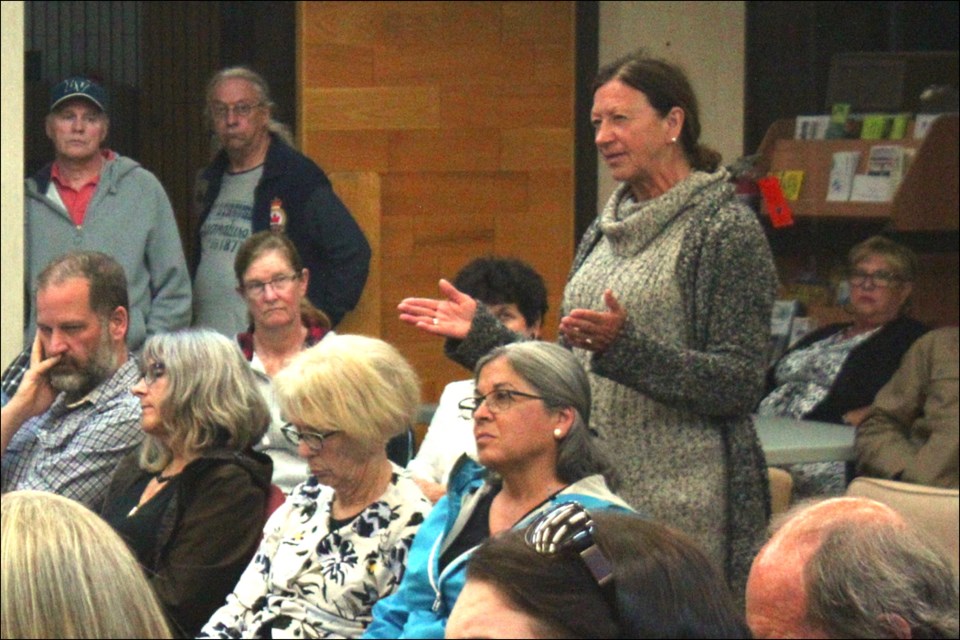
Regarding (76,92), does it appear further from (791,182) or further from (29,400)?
(791,182)

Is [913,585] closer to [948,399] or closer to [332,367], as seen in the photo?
[332,367]

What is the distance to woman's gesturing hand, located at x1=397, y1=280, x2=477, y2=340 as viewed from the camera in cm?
349

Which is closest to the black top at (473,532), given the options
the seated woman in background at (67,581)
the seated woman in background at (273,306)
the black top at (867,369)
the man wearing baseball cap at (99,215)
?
the seated woman in background at (273,306)

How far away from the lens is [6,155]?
17.8 feet

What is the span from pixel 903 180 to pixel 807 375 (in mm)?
943

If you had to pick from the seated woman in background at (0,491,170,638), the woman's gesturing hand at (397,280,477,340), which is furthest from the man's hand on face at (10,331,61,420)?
the seated woman in background at (0,491,170,638)

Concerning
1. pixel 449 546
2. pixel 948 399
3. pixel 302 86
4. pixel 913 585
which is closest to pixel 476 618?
pixel 913 585

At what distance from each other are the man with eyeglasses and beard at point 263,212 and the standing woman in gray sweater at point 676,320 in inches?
79.6

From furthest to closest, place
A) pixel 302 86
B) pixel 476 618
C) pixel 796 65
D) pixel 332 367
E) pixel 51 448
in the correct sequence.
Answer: pixel 796 65 → pixel 302 86 → pixel 51 448 → pixel 332 367 → pixel 476 618

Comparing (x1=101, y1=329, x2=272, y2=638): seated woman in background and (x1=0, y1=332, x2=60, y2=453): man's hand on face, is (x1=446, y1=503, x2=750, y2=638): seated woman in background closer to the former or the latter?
(x1=101, y1=329, x2=272, y2=638): seated woman in background

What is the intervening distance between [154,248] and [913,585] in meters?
3.81

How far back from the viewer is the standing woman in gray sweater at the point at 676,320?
3445mm

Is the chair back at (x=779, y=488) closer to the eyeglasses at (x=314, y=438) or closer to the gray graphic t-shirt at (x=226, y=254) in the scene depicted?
the eyeglasses at (x=314, y=438)

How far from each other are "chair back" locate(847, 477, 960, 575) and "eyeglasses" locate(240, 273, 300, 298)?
1655mm
